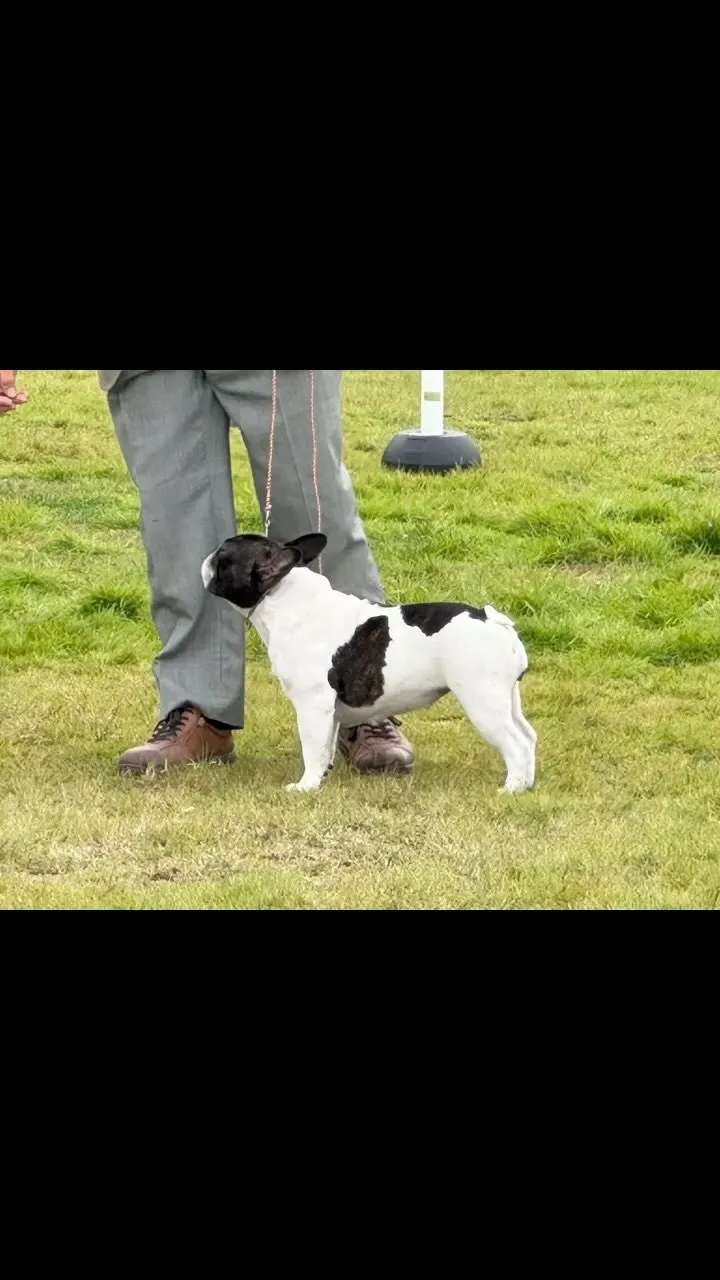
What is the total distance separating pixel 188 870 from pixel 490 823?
647mm

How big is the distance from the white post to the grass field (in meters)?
0.28

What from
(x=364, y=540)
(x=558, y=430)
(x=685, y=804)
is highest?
(x=364, y=540)

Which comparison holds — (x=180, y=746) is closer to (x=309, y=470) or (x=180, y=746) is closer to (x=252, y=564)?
(x=252, y=564)

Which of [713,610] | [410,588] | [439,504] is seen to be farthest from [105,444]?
[713,610]

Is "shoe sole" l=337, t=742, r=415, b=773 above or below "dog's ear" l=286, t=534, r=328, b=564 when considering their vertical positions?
below

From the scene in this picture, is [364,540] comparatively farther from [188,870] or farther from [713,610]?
[713,610]

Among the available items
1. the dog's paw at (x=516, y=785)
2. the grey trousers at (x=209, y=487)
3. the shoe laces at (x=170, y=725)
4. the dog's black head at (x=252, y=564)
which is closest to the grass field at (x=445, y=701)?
the dog's paw at (x=516, y=785)

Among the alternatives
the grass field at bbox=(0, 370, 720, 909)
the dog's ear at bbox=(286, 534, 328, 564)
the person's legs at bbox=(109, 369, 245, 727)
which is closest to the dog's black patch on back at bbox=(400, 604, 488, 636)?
→ the dog's ear at bbox=(286, 534, 328, 564)

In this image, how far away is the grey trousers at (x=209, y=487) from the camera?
445cm

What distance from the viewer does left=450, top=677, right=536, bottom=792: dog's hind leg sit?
418 cm

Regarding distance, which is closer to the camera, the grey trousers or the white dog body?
the white dog body

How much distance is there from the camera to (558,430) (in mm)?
8461

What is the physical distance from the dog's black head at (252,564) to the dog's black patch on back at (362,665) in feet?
0.68

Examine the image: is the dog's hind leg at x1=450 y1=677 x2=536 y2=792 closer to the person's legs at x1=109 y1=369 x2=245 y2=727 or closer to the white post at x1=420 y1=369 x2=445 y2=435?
the person's legs at x1=109 y1=369 x2=245 y2=727
